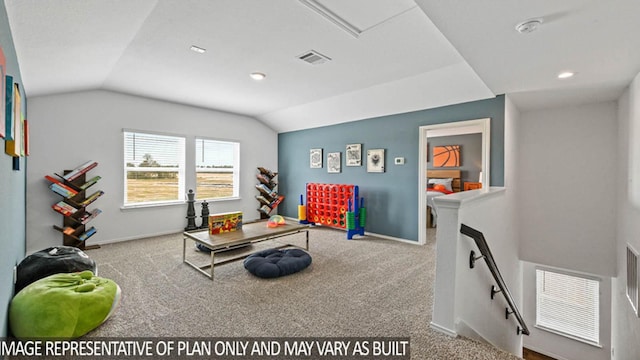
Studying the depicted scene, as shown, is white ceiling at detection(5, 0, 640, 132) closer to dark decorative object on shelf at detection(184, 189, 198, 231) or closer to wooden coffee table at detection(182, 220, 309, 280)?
dark decorative object on shelf at detection(184, 189, 198, 231)

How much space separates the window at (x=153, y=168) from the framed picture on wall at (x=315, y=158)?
8.57 feet

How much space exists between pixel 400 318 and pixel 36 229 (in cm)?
487

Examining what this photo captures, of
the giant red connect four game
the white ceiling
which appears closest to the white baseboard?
the white ceiling

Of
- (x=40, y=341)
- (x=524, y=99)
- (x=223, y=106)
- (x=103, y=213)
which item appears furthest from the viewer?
(x=223, y=106)

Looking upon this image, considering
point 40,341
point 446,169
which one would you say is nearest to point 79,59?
point 40,341

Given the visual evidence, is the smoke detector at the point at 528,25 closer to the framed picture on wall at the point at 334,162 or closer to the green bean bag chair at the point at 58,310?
the green bean bag chair at the point at 58,310

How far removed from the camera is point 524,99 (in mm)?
3793

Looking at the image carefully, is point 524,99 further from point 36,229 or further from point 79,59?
point 36,229

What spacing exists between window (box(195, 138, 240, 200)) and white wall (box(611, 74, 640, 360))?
609 cm

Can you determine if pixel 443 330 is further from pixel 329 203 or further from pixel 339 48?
pixel 329 203

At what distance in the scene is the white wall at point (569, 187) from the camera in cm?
385

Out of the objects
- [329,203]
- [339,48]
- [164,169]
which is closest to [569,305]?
[329,203]

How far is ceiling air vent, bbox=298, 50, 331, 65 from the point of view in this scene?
302 cm

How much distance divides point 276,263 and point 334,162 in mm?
3045
